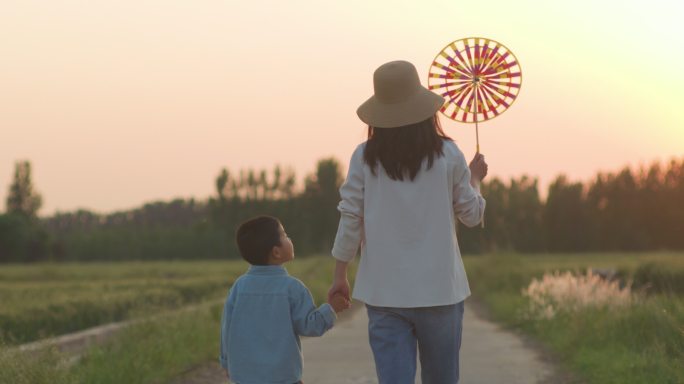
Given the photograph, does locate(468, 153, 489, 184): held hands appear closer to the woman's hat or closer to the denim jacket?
the woman's hat

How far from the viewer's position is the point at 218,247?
103 metres

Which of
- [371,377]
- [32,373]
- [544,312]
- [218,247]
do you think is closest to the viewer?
[32,373]

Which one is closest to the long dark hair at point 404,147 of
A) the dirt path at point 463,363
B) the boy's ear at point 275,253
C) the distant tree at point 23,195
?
the boy's ear at point 275,253

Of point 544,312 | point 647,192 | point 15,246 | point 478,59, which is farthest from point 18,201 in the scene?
point 478,59

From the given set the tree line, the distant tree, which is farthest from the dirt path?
the distant tree

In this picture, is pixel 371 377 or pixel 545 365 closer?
pixel 371 377

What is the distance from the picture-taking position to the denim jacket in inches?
182

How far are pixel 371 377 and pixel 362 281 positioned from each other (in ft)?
16.3

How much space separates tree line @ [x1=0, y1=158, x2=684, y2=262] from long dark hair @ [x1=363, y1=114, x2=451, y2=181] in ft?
225

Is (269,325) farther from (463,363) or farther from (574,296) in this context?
(574,296)

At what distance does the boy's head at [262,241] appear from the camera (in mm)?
4625

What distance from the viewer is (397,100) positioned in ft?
14.6

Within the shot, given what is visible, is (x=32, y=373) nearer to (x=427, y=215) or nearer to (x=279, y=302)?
(x=279, y=302)

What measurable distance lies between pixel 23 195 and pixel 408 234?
118m
